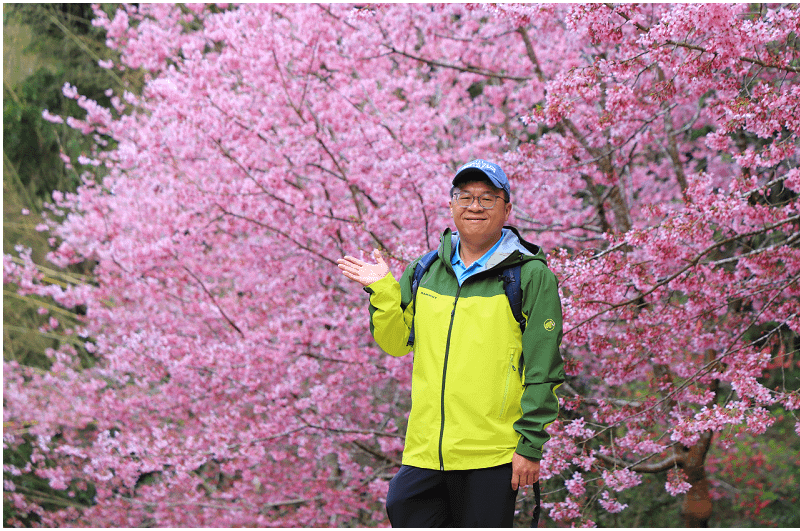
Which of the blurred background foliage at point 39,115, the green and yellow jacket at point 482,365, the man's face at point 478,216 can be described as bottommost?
the green and yellow jacket at point 482,365

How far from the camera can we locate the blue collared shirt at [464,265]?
191 cm

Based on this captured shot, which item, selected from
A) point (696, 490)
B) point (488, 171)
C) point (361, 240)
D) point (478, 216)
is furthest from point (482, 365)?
point (696, 490)

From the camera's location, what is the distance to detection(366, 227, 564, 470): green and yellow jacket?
1.76 meters

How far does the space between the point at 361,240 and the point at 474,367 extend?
279 cm

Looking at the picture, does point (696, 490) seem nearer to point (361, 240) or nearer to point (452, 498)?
point (361, 240)

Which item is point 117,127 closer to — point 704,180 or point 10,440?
point 10,440

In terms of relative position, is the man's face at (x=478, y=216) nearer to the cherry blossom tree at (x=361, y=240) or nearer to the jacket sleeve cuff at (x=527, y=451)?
the jacket sleeve cuff at (x=527, y=451)

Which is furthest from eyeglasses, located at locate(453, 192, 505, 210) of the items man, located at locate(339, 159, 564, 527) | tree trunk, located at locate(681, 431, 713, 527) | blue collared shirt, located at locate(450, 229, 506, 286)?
tree trunk, located at locate(681, 431, 713, 527)

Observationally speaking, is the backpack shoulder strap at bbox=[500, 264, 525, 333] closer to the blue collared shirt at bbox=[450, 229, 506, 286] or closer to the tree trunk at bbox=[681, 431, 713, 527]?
the blue collared shirt at bbox=[450, 229, 506, 286]

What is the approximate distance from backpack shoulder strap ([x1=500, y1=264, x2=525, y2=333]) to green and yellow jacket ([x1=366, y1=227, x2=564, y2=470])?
0.01 meters

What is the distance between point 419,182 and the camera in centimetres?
429

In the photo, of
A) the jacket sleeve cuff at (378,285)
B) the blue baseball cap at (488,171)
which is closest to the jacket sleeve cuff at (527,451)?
the jacket sleeve cuff at (378,285)

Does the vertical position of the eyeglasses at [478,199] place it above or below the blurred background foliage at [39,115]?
below

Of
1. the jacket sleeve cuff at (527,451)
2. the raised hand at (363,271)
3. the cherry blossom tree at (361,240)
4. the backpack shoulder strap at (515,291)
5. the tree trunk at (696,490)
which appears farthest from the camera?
the tree trunk at (696,490)
